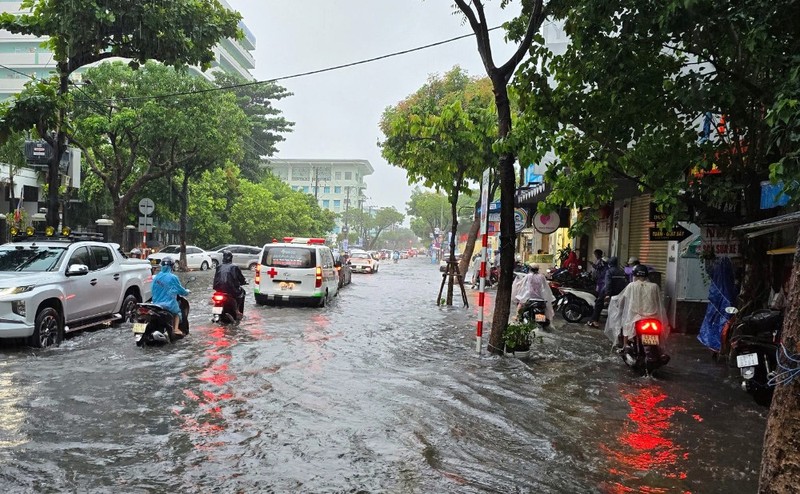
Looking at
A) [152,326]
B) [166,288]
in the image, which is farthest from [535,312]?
[152,326]

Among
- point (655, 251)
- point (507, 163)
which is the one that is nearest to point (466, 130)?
point (655, 251)

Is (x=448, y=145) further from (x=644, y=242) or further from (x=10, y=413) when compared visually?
(x=10, y=413)

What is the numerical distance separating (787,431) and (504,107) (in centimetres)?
748

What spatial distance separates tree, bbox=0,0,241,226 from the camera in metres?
12.7

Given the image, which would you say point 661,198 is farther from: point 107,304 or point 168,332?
point 107,304

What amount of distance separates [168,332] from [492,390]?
18.0ft

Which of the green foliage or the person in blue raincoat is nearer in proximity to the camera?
the green foliage

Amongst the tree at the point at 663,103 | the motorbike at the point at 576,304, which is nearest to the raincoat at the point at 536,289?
the motorbike at the point at 576,304

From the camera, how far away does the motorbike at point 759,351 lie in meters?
7.14

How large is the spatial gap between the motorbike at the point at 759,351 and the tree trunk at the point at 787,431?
4010 mm

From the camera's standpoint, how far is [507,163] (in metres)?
10.0

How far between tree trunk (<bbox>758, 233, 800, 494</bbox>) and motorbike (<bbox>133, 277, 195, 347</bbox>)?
8.75 m

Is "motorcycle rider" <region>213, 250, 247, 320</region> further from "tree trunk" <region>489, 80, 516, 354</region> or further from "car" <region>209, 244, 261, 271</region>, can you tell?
"car" <region>209, 244, 261, 271</region>

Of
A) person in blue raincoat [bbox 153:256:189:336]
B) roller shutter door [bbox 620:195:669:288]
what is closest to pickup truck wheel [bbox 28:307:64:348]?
person in blue raincoat [bbox 153:256:189:336]
